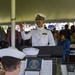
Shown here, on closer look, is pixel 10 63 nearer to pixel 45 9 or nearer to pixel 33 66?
pixel 33 66

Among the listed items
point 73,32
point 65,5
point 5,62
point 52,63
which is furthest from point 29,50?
point 65,5

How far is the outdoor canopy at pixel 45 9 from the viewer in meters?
8.13

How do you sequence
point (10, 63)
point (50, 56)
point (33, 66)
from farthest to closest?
point (50, 56) → point (33, 66) → point (10, 63)

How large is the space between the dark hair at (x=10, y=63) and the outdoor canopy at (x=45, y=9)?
20.1 feet

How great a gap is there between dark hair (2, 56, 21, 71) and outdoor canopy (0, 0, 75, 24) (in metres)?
6.14

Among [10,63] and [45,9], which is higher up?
[45,9]

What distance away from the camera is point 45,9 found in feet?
27.2

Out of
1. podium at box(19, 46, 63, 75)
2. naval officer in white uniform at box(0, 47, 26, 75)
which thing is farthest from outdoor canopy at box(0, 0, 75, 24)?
naval officer in white uniform at box(0, 47, 26, 75)

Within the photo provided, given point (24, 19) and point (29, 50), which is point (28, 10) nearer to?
point (24, 19)

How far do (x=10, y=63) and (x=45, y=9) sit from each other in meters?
6.34

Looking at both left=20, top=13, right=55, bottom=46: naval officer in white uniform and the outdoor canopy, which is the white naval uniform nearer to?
left=20, top=13, right=55, bottom=46: naval officer in white uniform

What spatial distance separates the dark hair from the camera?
2.03 meters

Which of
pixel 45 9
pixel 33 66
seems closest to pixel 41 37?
pixel 33 66

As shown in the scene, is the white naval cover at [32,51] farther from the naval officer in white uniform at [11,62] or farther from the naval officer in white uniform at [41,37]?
the naval officer in white uniform at [11,62]
